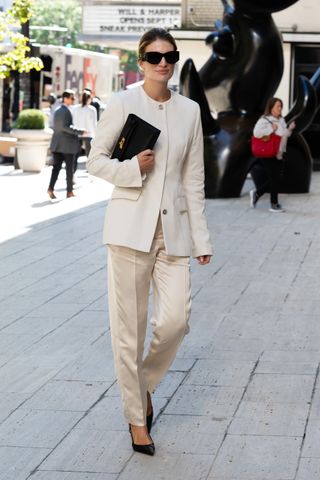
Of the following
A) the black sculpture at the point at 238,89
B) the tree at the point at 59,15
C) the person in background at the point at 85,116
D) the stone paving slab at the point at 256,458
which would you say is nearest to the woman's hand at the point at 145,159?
the stone paving slab at the point at 256,458

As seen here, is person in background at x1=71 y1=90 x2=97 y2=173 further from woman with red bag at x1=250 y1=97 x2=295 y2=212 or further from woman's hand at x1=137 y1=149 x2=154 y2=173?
woman's hand at x1=137 y1=149 x2=154 y2=173

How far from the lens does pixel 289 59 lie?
2709 centimetres

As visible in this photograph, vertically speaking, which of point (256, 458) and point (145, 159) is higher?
point (145, 159)

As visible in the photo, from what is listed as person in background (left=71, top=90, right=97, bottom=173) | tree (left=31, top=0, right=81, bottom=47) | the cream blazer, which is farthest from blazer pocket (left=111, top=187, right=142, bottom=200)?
tree (left=31, top=0, right=81, bottom=47)

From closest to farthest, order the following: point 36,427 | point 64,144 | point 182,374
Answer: point 36,427
point 182,374
point 64,144

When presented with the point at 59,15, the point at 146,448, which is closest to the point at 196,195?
the point at 146,448

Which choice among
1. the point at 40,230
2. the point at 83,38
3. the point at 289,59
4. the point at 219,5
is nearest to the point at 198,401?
the point at 40,230

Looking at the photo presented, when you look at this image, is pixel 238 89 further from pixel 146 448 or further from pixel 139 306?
pixel 146 448

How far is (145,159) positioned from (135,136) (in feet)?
0.44

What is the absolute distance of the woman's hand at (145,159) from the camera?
17.6ft

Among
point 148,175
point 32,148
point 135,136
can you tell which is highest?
point 135,136

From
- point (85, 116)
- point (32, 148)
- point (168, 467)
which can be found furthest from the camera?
point (32, 148)

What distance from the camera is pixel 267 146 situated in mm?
17000

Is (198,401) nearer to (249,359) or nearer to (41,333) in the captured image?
(249,359)
